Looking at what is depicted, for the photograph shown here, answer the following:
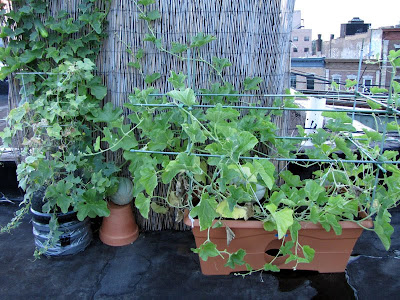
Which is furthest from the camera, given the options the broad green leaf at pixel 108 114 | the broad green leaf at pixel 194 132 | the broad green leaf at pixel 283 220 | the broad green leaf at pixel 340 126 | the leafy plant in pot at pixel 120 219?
the leafy plant in pot at pixel 120 219

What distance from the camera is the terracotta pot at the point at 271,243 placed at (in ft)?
6.59

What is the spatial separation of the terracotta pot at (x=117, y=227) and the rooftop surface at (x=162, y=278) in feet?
0.16

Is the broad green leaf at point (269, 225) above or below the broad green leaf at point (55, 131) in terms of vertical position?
below

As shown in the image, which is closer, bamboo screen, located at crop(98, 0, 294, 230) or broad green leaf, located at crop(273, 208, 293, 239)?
broad green leaf, located at crop(273, 208, 293, 239)

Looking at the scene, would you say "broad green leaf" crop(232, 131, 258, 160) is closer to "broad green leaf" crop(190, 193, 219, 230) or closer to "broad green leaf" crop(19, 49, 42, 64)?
"broad green leaf" crop(190, 193, 219, 230)

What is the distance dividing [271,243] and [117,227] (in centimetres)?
106

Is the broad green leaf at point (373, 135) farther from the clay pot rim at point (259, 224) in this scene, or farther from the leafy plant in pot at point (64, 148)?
the leafy plant in pot at point (64, 148)

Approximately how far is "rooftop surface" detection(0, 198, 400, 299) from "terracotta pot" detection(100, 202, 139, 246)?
0.16 feet

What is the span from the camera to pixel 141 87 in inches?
99.4

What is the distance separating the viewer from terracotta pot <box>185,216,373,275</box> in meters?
2.01

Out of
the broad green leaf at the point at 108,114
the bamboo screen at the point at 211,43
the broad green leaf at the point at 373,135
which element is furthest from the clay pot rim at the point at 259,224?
the bamboo screen at the point at 211,43

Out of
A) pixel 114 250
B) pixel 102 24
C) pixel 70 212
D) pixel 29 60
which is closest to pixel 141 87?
pixel 102 24

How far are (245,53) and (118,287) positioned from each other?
5.55 ft

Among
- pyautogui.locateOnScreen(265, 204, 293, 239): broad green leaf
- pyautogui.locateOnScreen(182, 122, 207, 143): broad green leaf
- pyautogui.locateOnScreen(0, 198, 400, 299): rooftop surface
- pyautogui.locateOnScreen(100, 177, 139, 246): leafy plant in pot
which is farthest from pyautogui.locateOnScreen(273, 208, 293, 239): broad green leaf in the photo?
pyautogui.locateOnScreen(100, 177, 139, 246): leafy plant in pot
